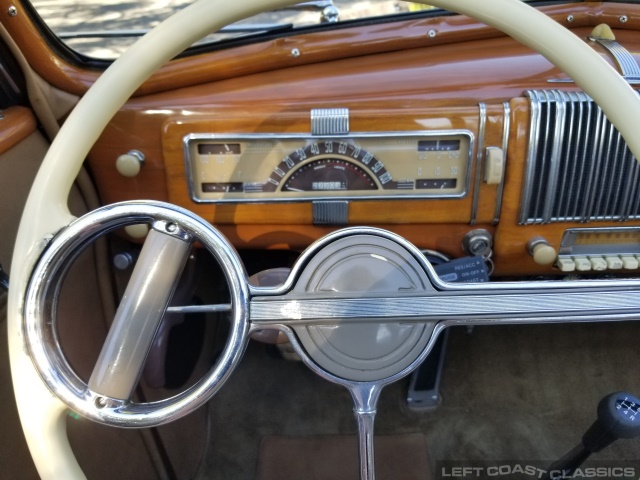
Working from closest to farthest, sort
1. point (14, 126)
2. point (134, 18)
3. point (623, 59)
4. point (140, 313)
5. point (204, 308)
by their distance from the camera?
point (140, 313) < point (204, 308) < point (14, 126) < point (623, 59) < point (134, 18)

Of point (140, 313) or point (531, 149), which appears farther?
point (531, 149)

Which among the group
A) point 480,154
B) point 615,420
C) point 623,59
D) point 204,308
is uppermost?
point 623,59

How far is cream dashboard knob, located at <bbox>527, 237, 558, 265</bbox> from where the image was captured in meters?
1.24

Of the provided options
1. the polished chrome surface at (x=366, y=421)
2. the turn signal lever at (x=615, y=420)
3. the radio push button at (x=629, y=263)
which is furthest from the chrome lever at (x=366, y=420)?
the radio push button at (x=629, y=263)

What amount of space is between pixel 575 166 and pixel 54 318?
0.98 meters

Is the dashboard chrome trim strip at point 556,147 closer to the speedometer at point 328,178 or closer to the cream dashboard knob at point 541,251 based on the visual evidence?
the cream dashboard knob at point 541,251

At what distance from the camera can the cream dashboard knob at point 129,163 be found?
1181mm

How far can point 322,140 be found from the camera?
1143 mm

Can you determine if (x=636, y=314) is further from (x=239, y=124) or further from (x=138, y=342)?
(x=239, y=124)

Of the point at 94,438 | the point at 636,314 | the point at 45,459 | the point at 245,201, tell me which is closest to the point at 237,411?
the point at 94,438

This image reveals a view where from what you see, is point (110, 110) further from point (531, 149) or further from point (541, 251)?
point (541, 251)

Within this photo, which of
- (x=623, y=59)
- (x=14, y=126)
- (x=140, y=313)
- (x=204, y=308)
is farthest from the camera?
(x=623, y=59)

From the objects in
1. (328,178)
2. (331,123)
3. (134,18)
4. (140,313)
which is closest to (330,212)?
(328,178)

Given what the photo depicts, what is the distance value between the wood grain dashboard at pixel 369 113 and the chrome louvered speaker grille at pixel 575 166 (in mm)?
24
